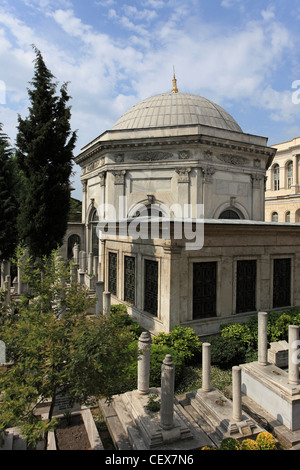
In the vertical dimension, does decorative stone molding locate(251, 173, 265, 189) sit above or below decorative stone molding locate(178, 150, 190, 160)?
below

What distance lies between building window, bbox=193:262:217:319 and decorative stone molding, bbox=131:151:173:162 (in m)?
10.5

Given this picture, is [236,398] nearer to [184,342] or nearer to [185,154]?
[184,342]

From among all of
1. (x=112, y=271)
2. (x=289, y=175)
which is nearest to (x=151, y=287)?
(x=112, y=271)

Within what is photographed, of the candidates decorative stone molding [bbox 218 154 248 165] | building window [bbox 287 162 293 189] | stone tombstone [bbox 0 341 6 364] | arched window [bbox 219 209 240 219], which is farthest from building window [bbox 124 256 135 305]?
building window [bbox 287 162 293 189]

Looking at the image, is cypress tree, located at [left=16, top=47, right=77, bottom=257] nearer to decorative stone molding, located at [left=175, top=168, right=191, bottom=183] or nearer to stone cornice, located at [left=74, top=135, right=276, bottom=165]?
stone cornice, located at [left=74, top=135, right=276, bottom=165]

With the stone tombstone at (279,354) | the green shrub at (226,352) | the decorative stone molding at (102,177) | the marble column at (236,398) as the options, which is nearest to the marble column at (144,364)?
the marble column at (236,398)

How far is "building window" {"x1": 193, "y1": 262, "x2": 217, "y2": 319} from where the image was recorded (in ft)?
35.5

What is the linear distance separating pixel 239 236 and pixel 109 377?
26.8 ft

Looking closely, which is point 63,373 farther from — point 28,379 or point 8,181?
point 8,181

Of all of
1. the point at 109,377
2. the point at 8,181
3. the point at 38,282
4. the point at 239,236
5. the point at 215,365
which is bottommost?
the point at 215,365

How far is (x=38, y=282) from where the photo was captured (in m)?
5.50

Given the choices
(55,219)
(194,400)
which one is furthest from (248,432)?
(55,219)

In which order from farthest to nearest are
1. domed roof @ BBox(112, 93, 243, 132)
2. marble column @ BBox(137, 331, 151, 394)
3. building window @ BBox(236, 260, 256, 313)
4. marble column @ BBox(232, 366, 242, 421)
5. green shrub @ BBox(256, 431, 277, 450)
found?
domed roof @ BBox(112, 93, 243, 132) → building window @ BBox(236, 260, 256, 313) → marble column @ BBox(137, 331, 151, 394) → marble column @ BBox(232, 366, 242, 421) → green shrub @ BBox(256, 431, 277, 450)
